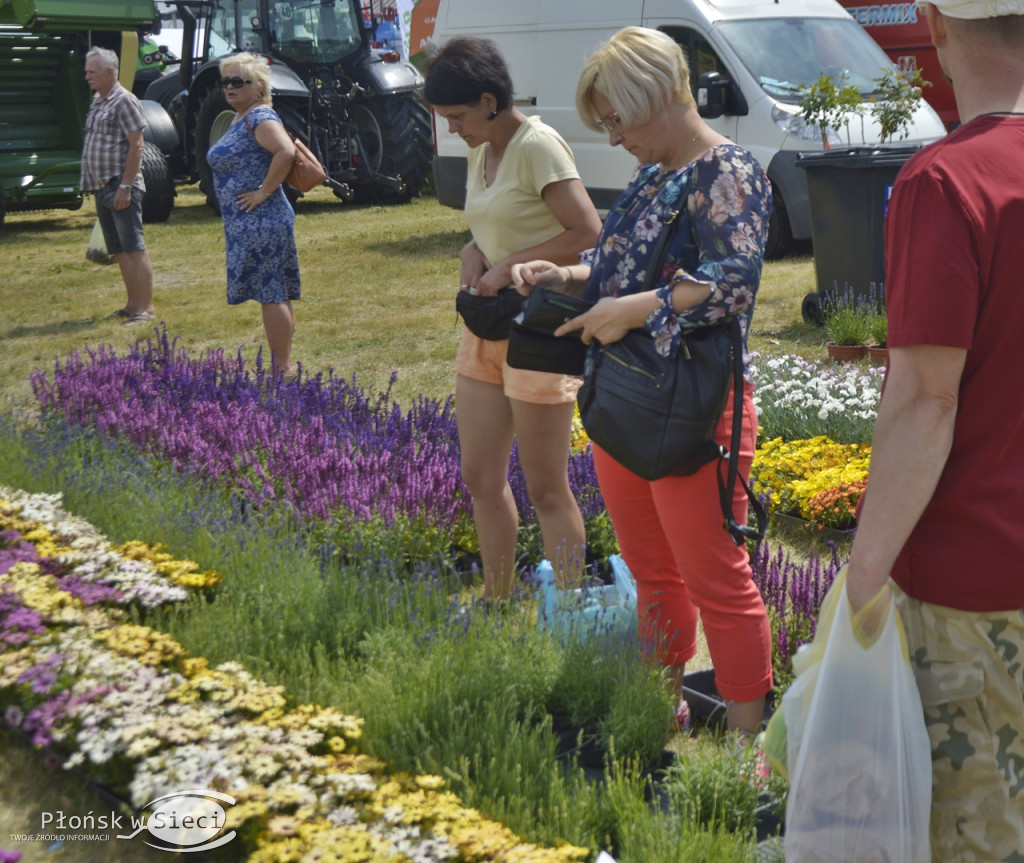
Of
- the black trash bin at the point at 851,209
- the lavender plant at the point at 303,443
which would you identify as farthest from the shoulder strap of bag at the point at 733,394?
the black trash bin at the point at 851,209

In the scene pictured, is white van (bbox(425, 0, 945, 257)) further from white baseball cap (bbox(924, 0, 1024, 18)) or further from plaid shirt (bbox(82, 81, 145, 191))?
white baseball cap (bbox(924, 0, 1024, 18))

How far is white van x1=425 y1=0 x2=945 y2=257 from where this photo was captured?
10.2 metres

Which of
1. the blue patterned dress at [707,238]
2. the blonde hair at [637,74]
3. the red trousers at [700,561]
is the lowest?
the red trousers at [700,561]

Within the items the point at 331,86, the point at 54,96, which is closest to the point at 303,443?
the point at 54,96

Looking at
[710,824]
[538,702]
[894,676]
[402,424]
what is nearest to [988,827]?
[894,676]

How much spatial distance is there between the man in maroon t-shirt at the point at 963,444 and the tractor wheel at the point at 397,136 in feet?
46.9

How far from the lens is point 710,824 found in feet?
7.47

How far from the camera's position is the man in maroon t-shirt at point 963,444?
1.53 metres

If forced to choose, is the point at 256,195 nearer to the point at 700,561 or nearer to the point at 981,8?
the point at 700,561

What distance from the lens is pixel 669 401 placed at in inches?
96.2

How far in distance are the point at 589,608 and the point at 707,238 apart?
4.30 ft

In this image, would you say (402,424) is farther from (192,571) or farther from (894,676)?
(894,676)

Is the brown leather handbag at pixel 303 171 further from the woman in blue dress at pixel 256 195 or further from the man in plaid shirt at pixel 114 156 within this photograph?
the man in plaid shirt at pixel 114 156

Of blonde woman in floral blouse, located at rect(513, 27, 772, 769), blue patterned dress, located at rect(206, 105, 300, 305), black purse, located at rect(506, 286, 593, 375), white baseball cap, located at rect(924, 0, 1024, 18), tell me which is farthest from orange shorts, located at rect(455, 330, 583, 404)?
blue patterned dress, located at rect(206, 105, 300, 305)
